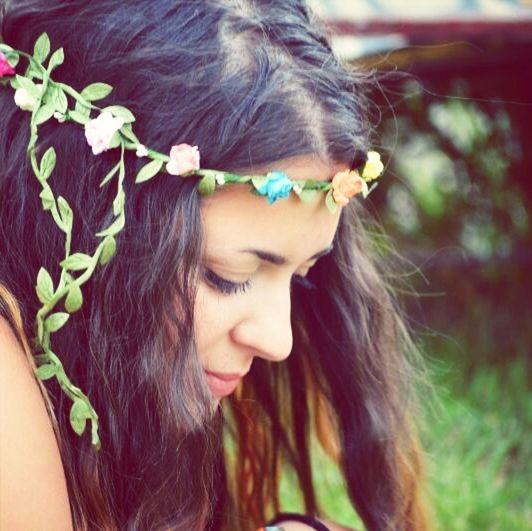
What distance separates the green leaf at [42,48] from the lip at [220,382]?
1.84 ft

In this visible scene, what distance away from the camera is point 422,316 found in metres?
3.91

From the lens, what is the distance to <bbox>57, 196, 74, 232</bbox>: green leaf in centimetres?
→ 158

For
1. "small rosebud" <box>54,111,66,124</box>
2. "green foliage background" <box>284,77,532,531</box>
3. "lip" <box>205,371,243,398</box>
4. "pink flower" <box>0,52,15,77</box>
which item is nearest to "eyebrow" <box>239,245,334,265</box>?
"lip" <box>205,371,243,398</box>

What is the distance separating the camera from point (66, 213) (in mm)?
1588

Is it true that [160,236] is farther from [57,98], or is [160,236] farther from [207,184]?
[57,98]

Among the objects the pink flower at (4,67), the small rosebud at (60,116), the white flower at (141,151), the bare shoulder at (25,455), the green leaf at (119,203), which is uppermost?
the pink flower at (4,67)

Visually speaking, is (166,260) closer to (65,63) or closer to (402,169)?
(65,63)

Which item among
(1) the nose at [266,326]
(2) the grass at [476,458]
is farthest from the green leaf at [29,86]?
(2) the grass at [476,458]

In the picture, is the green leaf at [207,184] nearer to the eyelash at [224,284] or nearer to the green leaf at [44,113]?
the eyelash at [224,284]

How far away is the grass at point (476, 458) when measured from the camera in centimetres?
274

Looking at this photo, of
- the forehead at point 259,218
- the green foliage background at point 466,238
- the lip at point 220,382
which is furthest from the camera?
the green foliage background at point 466,238

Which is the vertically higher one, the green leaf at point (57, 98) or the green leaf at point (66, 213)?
the green leaf at point (57, 98)

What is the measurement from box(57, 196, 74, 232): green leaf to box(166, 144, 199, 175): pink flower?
0.16 meters

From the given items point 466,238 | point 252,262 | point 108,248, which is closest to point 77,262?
point 108,248
